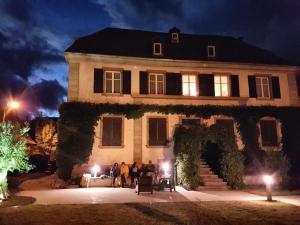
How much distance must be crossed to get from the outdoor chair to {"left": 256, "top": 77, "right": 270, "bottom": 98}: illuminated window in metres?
13.4

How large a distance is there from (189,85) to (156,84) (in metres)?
2.72

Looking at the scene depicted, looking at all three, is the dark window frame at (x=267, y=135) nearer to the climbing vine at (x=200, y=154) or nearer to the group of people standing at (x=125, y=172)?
the climbing vine at (x=200, y=154)

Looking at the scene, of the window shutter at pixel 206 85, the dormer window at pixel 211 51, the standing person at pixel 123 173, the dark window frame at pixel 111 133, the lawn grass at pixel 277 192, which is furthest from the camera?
the dormer window at pixel 211 51

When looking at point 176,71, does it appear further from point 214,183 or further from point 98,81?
point 214,183

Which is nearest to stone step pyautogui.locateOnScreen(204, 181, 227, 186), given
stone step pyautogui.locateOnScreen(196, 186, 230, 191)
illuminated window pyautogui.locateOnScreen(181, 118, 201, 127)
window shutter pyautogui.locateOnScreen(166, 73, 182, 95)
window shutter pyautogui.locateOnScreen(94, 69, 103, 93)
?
stone step pyautogui.locateOnScreen(196, 186, 230, 191)

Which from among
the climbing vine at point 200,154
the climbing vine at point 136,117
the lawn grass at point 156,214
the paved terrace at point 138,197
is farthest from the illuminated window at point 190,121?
the lawn grass at point 156,214

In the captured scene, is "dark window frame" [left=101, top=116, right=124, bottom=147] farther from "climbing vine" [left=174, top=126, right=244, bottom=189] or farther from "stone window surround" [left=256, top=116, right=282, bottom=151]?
"stone window surround" [left=256, top=116, right=282, bottom=151]

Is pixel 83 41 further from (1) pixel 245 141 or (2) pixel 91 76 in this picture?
(1) pixel 245 141

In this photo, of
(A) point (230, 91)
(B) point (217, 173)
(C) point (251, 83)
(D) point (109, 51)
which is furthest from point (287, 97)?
(D) point (109, 51)

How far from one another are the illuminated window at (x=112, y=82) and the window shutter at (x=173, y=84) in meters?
3.82

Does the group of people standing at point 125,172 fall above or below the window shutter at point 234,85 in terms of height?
below

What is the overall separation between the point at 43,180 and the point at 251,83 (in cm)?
1761

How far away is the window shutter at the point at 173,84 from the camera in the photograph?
2178 centimetres

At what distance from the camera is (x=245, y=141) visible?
2173 cm
